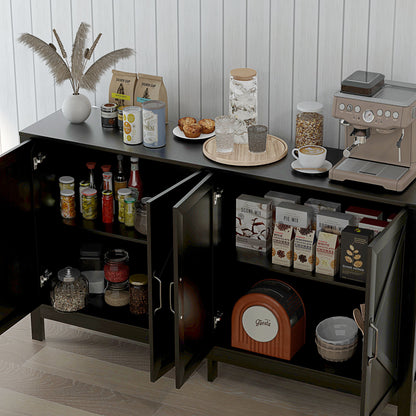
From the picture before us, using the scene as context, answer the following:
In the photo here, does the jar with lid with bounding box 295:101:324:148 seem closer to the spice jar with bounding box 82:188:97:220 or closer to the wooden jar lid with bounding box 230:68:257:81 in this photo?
the wooden jar lid with bounding box 230:68:257:81

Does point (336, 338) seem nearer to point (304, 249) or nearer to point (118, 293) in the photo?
point (304, 249)

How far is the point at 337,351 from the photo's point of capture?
10.6 ft

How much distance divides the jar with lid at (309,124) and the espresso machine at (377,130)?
20 cm

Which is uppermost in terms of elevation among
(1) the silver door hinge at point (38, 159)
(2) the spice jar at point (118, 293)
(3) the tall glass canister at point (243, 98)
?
(3) the tall glass canister at point (243, 98)

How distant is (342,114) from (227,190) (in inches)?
23.7

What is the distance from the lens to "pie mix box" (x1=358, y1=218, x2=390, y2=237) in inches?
117

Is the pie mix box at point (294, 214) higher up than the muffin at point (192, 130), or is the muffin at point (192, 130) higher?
the muffin at point (192, 130)

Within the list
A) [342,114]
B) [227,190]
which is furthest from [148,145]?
[342,114]

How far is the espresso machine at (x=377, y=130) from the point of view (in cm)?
280

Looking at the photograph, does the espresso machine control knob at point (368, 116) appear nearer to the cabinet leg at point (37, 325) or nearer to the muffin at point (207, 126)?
the muffin at point (207, 126)

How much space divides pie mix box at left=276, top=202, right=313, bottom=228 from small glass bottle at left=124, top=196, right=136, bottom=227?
616mm

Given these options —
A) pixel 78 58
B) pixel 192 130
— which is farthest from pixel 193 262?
pixel 78 58

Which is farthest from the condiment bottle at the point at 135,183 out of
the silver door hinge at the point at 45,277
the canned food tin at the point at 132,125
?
the silver door hinge at the point at 45,277

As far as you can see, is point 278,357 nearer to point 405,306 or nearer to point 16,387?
point 405,306
